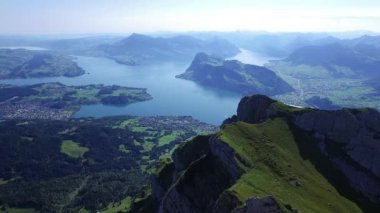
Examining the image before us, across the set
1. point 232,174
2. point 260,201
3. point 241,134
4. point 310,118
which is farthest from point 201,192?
point 310,118

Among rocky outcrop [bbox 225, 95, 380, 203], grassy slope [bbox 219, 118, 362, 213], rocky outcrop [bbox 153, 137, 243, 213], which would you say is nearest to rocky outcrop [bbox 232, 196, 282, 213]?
grassy slope [bbox 219, 118, 362, 213]

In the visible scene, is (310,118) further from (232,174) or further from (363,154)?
(232,174)

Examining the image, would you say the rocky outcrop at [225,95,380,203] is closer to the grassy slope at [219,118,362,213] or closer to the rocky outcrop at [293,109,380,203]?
the rocky outcrop at [293,109,380,203]

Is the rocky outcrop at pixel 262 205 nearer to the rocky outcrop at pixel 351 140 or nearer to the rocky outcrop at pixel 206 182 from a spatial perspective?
the rocky outcrop at pixel 206 182

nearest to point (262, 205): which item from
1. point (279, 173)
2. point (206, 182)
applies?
point (279, 173)

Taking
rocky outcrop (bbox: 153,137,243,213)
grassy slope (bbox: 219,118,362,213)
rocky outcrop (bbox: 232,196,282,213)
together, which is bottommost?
rocky outcrop (bbox: 153,137,243,213)

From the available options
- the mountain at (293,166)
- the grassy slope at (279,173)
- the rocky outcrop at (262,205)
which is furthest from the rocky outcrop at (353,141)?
the rocky outcrop at (262,205)

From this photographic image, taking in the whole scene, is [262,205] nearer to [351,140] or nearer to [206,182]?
[206,182]

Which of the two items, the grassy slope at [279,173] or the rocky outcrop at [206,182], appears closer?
the grassy slope at [279,173]
